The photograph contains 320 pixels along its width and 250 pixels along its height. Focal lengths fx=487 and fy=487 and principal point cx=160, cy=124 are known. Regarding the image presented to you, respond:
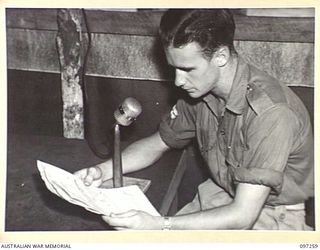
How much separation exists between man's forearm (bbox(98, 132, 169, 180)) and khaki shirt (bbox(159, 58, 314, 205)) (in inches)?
0.8

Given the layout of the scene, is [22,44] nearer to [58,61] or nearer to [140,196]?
[58,61]

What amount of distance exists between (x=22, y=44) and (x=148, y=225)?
1.90 feet

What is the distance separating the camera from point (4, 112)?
2.65 feet

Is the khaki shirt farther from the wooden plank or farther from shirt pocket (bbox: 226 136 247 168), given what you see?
the wooden plank

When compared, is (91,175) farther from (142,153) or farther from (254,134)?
(254,134)

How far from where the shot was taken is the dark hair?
0.75 metres

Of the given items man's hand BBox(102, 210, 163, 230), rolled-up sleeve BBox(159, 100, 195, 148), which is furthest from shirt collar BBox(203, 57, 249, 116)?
man's hand BBox(102, 210, 163, 230)

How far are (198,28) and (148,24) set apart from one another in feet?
1.06

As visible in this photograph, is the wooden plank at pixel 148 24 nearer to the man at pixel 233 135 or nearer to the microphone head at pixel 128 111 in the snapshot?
the man at pixel 233 135

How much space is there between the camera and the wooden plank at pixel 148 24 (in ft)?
3.25

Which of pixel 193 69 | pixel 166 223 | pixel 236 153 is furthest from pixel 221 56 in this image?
pixel 166 223

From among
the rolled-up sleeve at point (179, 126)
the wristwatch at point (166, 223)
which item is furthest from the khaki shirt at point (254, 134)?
the wristwatch at point (166, 223)

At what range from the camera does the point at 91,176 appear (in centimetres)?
86

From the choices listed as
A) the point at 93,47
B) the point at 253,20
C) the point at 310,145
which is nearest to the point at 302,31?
the point at 253,20
